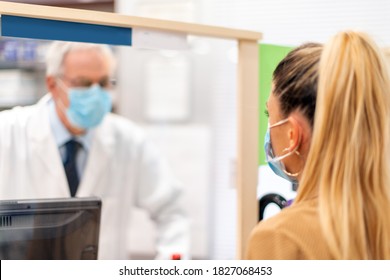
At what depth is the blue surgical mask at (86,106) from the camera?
6.34 ft

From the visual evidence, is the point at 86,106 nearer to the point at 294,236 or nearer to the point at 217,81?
the point at 217,81

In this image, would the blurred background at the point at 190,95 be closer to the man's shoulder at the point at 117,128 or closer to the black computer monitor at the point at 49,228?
the man's shoulder at the point at 117,128

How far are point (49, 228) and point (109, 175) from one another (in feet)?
2.88

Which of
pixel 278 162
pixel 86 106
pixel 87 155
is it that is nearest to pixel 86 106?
pixel 86 106

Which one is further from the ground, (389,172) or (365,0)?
(365,0)

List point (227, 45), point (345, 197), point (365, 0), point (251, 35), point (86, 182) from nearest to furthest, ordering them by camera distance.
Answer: point (345, 197), point (251, 35), point (86, 182), point (365, 0), point (227, 45)

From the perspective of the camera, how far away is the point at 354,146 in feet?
2.97

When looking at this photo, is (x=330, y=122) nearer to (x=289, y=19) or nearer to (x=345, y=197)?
(x=345, y=197)

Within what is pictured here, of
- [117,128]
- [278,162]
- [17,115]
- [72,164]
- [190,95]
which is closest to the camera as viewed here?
[278,162]

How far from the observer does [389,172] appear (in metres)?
0.94

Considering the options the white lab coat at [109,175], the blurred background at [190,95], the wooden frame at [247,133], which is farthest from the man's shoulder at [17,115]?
the blurred background at [190,95]

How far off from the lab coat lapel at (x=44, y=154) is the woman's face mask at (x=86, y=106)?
189 mm
